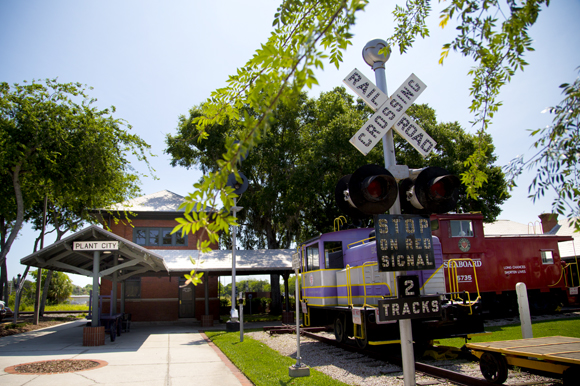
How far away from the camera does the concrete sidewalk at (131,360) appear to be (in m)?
7.33

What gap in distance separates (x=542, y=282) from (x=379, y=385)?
13941mm

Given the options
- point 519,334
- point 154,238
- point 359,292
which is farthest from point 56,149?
point 519,334

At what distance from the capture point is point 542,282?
17.0 metres

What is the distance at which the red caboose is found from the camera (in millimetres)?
14992

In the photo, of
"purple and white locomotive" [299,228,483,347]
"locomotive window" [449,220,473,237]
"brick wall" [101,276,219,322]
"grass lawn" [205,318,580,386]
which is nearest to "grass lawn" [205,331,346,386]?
"grass lawn" [205,318,580,386]

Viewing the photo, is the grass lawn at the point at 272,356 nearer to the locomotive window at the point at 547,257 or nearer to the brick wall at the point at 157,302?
the locomotive window at the point at 547,257

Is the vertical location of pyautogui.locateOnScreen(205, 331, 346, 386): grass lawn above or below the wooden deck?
below

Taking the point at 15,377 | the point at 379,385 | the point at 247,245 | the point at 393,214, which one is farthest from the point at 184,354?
the point at 247,245

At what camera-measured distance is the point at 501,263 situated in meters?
16.2

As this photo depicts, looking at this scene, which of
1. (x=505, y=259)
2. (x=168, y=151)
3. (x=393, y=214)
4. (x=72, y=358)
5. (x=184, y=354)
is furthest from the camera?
(x=168, y=151)

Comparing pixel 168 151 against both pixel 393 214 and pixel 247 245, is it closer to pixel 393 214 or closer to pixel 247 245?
pixel 247 245

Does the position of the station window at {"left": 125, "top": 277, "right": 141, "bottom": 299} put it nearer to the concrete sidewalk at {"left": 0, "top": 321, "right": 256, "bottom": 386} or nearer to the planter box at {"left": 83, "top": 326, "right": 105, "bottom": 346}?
the concrete sidewalk at {"left": 0, "top": 321, "right": 256, "bottom": 386}

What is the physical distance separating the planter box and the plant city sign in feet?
8.23

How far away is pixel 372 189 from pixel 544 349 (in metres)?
4.35
